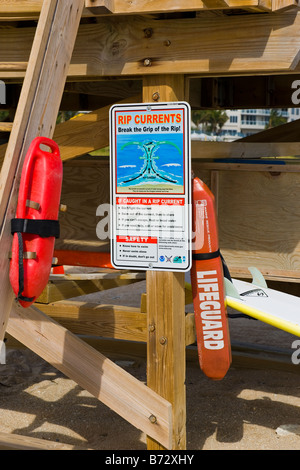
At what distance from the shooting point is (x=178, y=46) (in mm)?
4188

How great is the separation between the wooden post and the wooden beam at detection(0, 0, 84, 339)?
0.66 metres

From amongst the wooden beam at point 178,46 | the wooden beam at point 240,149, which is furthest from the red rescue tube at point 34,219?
the wooden beam at point 240,149

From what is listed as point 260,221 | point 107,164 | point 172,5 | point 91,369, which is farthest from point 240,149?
point 91,369

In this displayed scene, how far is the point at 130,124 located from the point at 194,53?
55 cm

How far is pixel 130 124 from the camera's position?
436 centimetres

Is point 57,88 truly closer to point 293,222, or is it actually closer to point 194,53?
point 194,53

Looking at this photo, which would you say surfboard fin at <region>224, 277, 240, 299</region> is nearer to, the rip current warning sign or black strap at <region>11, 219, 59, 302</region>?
the rip current warning sign

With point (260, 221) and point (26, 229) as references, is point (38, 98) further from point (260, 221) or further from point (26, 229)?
point (260, 221)

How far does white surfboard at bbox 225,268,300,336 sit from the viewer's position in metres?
4.47

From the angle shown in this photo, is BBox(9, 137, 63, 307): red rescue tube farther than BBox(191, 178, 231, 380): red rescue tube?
No

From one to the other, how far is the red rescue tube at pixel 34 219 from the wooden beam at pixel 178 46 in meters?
0.67

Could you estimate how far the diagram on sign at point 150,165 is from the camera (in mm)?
4250

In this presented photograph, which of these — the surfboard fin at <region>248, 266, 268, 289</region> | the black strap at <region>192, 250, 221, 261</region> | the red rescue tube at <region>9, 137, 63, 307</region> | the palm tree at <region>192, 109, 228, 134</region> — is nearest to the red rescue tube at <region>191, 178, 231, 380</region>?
the black strap at <region>192, 250, 221, 261</region>
